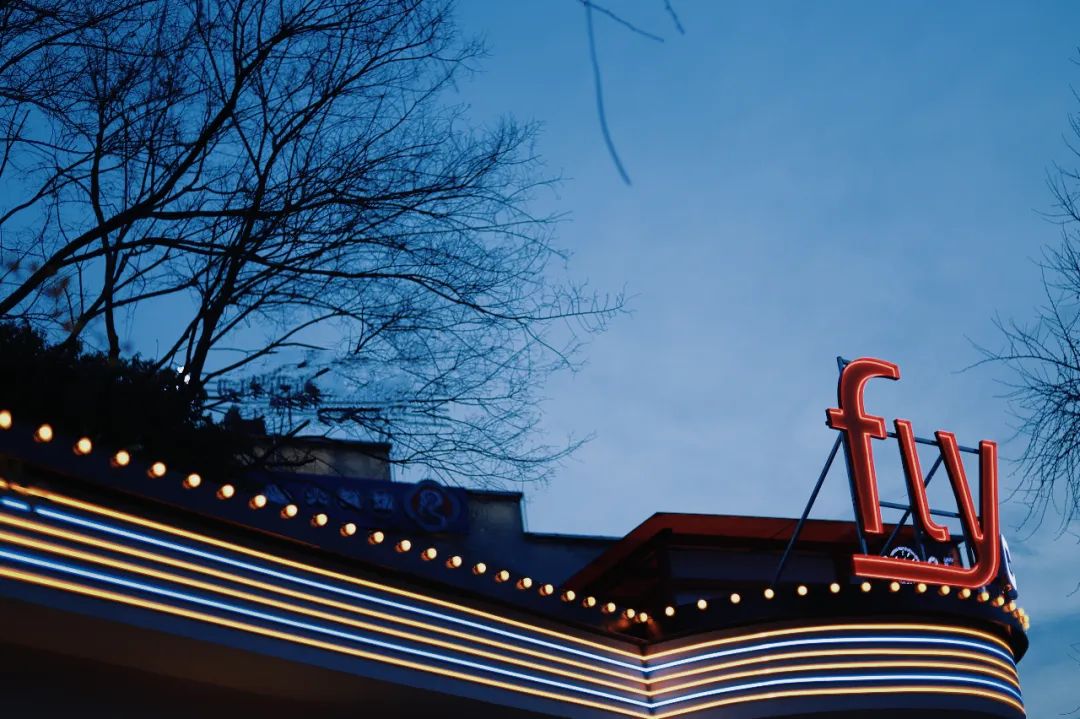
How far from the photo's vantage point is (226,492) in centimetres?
760

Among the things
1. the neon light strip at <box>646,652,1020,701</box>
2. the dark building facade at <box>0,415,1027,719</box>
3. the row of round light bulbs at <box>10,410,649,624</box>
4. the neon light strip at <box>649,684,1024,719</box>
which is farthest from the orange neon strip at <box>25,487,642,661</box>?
the neon light strip at <box>649,684,1024,719</box>

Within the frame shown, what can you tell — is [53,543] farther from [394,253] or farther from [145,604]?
[394,253]

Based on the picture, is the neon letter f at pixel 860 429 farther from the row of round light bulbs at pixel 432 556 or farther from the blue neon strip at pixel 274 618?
the blue neon strip at pixel 274 618

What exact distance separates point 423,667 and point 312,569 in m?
1.25

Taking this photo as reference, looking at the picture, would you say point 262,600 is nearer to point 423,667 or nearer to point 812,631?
point 423,667

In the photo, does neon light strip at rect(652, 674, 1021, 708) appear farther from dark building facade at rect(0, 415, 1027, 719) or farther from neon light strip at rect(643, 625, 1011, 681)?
neon light strip at rect(643, 625, 1011, 681)

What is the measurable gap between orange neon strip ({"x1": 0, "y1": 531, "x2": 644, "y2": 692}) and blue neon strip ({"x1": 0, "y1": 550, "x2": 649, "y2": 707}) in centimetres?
6

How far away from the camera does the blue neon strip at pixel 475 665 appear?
669 centimetres

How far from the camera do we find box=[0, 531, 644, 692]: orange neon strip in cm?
657

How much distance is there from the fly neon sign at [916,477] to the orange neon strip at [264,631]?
3.81 metres

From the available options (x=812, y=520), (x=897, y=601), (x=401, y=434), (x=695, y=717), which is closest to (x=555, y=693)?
(x=695, y=717)

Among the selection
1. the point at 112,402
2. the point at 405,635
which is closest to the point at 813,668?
the point at 405,635

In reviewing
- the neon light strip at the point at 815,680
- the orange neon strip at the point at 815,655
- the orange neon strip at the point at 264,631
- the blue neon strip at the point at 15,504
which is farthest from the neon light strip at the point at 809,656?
the blue neon strip at the point at 15,504

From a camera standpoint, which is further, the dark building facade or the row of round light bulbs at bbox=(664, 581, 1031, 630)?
the row of round light bulbs at bbox=(664, 581, 1031, 630)
